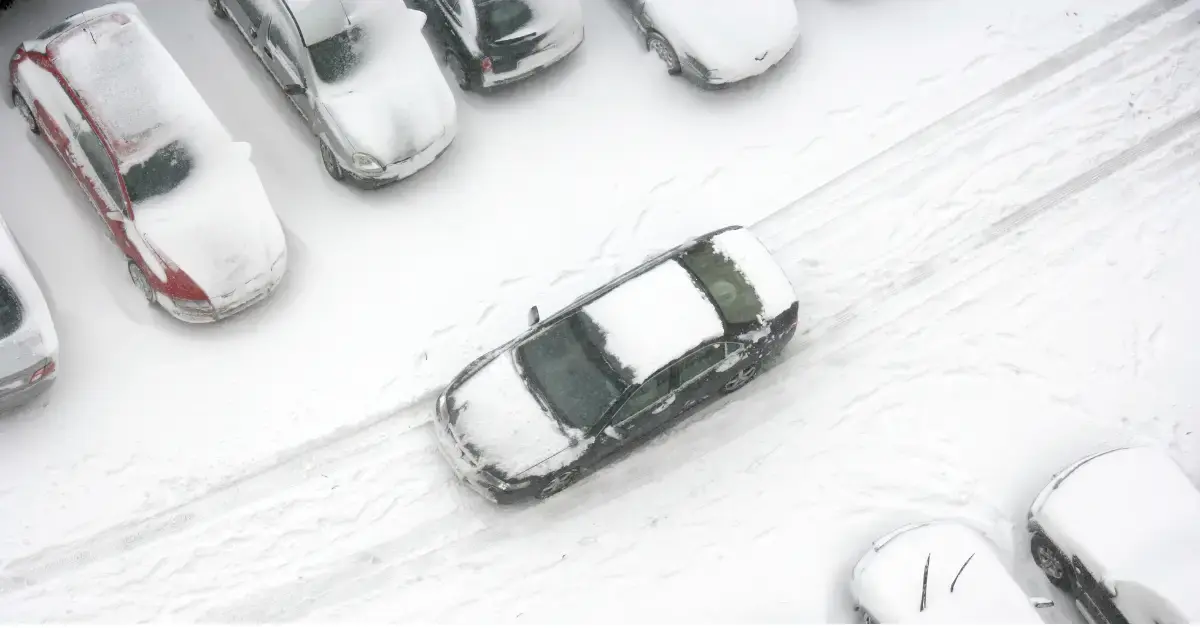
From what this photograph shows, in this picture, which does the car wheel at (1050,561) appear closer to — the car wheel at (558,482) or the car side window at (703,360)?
the car side window at (703,360)

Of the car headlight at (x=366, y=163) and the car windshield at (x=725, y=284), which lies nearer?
the car windshield at (x=725, y=284)

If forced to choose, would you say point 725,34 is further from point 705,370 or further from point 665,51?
point 705,370

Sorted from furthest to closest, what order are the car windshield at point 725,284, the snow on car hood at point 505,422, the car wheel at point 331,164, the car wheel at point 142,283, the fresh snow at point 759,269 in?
the car wheel at point 331,164 → the car wheel at point 142,283 → the fresh snow at point 759,269 → the car windshield at point 725,284 → the snow on car hood at point 505,422

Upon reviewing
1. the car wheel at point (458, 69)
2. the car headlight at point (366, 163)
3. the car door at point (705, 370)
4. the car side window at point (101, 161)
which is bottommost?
the car door at point (705, 370)

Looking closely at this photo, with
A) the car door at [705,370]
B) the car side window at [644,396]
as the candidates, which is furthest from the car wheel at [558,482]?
the car door at [705,370]

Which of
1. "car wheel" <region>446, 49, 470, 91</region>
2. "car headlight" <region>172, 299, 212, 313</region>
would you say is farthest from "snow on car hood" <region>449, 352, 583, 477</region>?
"car wheel" <region>446, 49, 470, 91</region>

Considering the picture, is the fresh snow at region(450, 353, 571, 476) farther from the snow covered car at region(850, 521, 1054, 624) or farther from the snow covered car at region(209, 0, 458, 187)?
the snow covered car at region(850, 521, 1054, 624)

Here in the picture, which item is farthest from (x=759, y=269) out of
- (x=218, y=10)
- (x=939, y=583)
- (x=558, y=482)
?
(x=218, y=10)

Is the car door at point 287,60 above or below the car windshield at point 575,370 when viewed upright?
above
